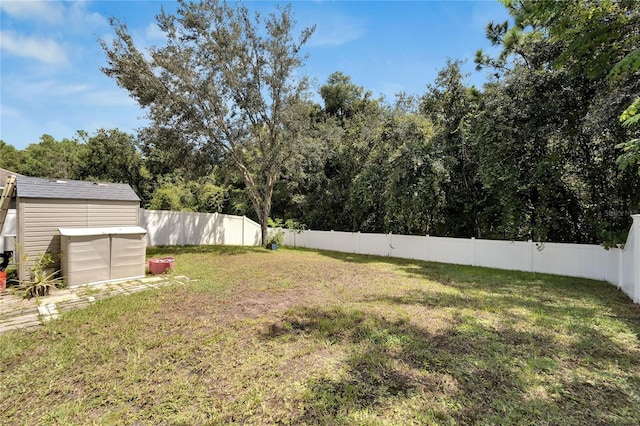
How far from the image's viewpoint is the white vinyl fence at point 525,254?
18.5 feet

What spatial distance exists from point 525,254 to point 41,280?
11.7 m

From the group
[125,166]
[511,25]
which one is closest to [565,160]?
[511,25]

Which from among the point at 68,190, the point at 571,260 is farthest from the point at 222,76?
the point at 571,260

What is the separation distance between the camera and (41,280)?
5129 millimetres

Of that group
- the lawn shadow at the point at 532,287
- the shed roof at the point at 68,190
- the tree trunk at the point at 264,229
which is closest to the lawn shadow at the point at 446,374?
the lawn shadow at the point at 532,287

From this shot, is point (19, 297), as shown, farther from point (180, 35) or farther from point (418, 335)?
point (180, 35)

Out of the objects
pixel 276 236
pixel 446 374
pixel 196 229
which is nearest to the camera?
pixel 446 374

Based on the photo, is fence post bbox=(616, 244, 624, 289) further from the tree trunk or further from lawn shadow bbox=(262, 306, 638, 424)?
the tree trunk

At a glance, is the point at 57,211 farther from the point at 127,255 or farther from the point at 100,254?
the point at 127,255

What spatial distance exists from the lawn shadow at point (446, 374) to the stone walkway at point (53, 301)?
344 centimetres

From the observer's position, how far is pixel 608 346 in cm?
337

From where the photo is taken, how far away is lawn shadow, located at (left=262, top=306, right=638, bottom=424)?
7.27 feet

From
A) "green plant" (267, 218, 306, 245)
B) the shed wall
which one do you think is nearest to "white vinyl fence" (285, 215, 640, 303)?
"green plant" (267, 218, 306, 245)

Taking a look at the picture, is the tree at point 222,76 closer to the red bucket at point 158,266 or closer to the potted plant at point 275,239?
the potted plant at point 275,239
